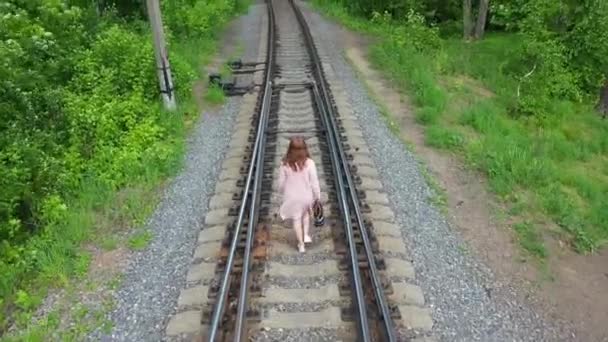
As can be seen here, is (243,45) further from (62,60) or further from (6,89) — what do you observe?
(6,89)

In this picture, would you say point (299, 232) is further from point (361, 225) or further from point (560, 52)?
point (560, 52)

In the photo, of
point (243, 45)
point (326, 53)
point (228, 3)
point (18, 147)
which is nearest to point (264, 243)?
point (18, 147)

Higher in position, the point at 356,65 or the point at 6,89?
the point at 6,89

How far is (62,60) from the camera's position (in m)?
11.0

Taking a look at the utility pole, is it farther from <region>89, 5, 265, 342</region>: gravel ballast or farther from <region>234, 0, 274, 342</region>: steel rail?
<region>234, 0, 274, 342</region>: steel rail

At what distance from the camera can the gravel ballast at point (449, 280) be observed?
5.14m

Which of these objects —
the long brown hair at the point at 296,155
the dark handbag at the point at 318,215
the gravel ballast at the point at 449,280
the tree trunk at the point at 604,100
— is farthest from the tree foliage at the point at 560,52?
the long brown hair at the point at 296,155

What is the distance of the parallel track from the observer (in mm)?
5145

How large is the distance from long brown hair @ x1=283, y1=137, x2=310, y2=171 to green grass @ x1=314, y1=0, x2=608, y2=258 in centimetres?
292

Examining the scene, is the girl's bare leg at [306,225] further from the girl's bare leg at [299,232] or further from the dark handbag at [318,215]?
the dark handbag at [318,215]

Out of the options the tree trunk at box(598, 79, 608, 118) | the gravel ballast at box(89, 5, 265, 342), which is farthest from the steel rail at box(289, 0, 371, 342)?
the tree trunk at box(598, 79, 608, 118)

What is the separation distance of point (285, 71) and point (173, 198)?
7459 mm

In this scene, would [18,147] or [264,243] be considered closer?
[264,243]

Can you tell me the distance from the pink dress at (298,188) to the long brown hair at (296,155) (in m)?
0.05
